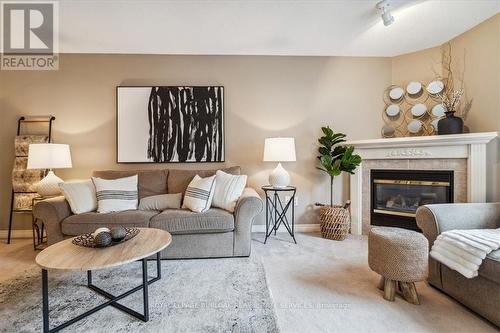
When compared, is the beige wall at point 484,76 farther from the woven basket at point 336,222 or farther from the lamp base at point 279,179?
the lamp base at point 279,179

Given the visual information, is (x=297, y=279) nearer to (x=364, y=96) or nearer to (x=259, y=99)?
(x=259, y=99)

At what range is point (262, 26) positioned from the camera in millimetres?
2697

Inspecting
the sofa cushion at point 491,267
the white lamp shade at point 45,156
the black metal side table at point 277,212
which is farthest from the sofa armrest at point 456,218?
the white lamp shade at point 45,156

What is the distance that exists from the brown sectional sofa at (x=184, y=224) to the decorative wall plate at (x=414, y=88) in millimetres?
2622

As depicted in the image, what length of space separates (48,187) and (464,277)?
4.12 metres

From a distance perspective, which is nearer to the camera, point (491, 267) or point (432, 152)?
point (491, 267)

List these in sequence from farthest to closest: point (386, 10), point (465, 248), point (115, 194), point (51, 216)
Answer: point (115, 194)
point (51, 216)
point (386, 10)
point (465, 248)

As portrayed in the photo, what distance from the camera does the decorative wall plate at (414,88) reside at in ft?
10.7

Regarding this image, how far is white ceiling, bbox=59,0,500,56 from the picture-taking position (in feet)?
7.68

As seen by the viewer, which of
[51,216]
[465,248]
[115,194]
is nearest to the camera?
[465,248]

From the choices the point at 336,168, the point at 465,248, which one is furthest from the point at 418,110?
the point at 465,248

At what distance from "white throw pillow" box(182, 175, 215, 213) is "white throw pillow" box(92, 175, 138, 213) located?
641 mm

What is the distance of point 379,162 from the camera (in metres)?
3.23

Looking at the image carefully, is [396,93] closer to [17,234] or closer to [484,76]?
[484,76]
